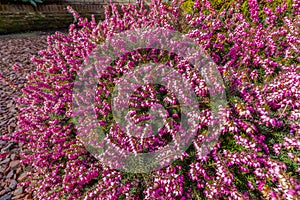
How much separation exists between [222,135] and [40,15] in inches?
282

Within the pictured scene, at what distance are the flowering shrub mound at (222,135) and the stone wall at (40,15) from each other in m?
4.41

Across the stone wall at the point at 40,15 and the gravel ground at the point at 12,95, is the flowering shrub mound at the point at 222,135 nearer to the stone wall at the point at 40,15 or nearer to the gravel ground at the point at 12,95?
the gravel ground at the point at 12,95

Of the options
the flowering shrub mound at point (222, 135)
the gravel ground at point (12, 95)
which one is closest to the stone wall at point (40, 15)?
the gravel ground at point (12, 95)

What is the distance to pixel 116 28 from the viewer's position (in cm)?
313

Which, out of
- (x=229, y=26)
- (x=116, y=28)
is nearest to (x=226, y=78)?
(x=229, y=26)

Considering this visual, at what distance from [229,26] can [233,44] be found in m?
0.36

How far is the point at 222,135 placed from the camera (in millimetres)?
2084

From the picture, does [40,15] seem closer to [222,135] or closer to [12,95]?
[12,95]

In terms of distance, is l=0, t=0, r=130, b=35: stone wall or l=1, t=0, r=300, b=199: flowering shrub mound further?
l=0, t=0, r=130, b=35: stone wall

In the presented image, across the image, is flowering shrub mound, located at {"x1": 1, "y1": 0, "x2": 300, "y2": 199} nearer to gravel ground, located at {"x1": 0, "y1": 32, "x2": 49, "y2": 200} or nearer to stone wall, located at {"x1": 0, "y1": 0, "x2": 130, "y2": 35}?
gravel ground, located at {"x1": 0, "y1": 32, "x2": 49, "y2": 200}

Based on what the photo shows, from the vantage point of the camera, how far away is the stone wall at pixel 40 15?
20.4ft

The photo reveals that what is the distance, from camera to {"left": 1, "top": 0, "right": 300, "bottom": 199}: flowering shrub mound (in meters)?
1.81

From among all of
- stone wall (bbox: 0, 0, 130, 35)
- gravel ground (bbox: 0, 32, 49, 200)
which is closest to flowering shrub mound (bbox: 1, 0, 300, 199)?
gravel ground (bbox: 0, 32, 49, 200)

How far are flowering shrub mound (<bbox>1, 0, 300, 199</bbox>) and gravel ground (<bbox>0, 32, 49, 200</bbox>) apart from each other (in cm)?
36
